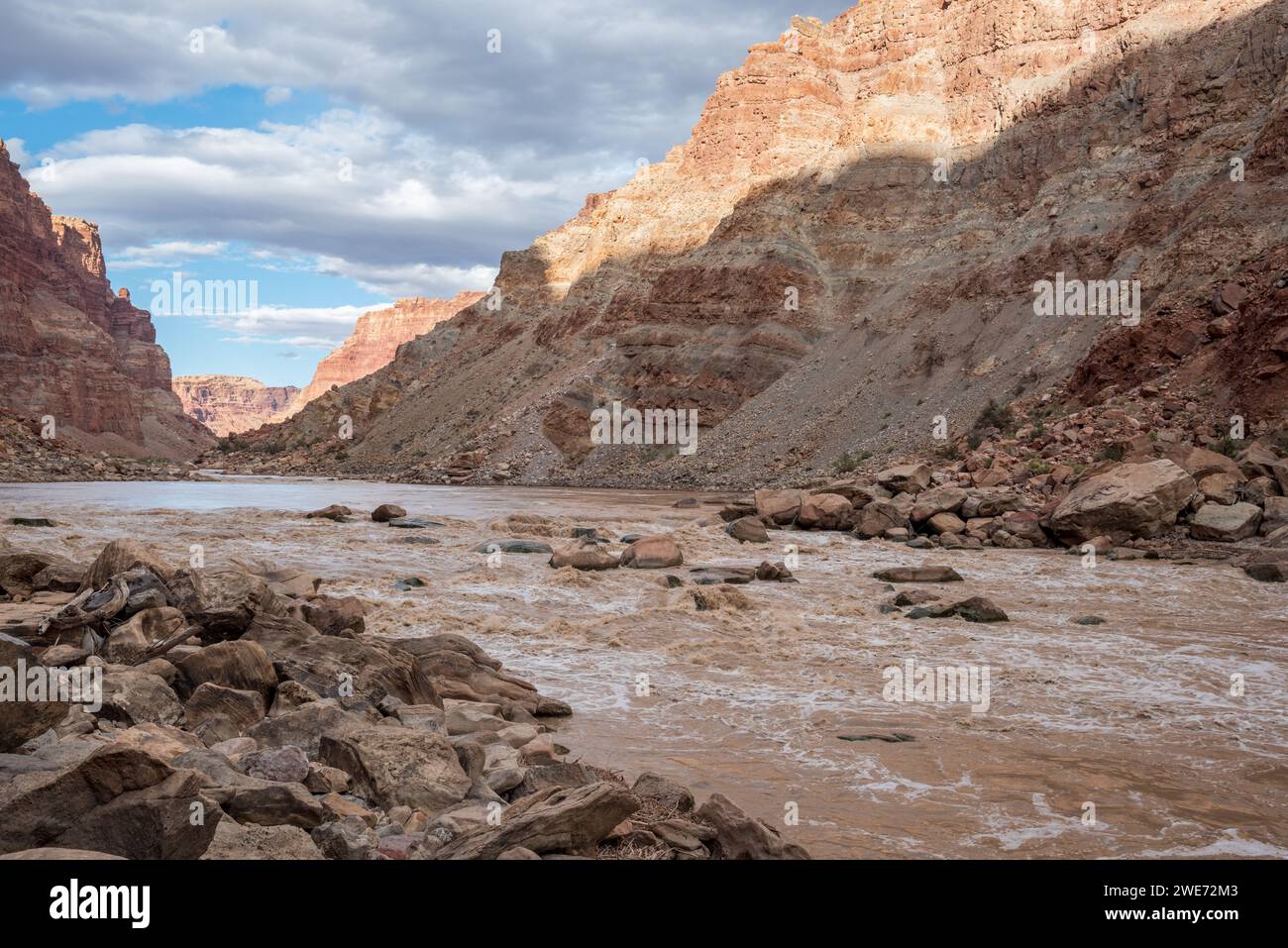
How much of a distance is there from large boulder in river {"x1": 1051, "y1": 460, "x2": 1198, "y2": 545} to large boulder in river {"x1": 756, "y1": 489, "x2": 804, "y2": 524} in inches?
284

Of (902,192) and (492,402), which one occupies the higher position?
(902,192)

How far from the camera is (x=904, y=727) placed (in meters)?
8.14

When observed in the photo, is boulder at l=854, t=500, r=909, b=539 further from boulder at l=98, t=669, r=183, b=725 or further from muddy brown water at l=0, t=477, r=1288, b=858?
boulder at l=98, t=669, r=183, b=725

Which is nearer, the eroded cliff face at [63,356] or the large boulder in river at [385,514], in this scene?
the large boulder in river at [385,514]

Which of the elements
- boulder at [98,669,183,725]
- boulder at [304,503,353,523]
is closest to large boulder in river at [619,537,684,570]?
boulder at [304,503,353,523]

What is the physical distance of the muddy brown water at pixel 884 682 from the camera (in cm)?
611

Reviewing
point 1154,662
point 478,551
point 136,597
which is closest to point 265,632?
point 136,597

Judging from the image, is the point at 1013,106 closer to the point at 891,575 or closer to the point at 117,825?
the point at 891,575

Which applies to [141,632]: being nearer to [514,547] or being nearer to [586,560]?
[586,560]

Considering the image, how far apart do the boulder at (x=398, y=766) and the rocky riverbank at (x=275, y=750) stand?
1 cm

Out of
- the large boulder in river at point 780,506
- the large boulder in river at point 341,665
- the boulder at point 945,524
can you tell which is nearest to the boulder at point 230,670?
the large boulder in river at point 341,665

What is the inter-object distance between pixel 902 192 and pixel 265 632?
54.4 m

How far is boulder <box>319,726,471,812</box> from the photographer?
548 centimetres
